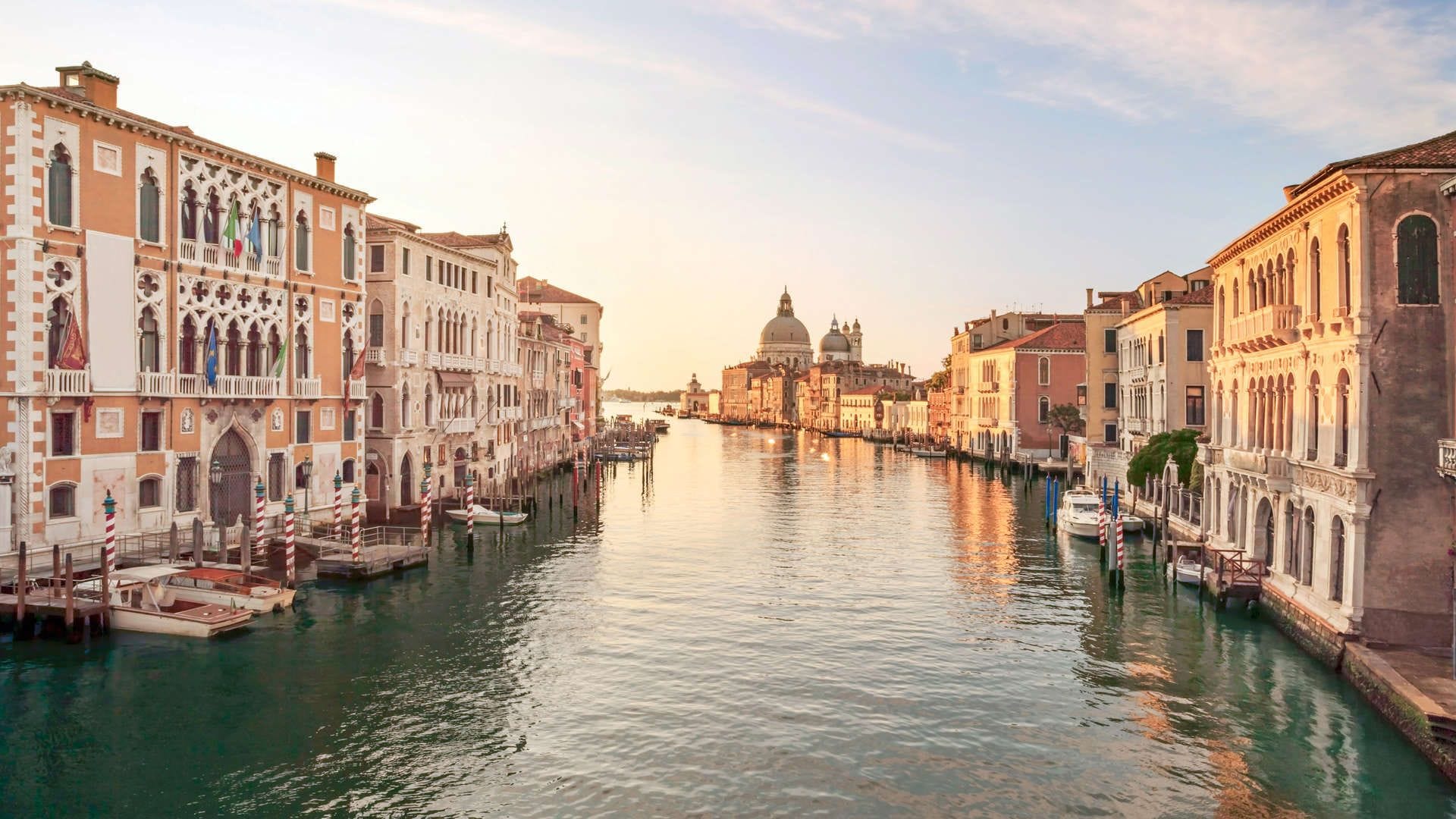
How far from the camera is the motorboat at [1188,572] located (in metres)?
25.8

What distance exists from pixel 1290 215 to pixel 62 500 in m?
27.3

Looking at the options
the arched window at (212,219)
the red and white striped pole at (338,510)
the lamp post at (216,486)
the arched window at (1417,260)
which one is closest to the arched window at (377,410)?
the red and white striped pole at (338,510)

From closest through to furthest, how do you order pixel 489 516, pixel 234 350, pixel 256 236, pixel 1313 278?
pixel 1313 278 < pixel 234 350 < pixel 256 236 < pixel 489 516

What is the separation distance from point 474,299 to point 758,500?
17.4 m

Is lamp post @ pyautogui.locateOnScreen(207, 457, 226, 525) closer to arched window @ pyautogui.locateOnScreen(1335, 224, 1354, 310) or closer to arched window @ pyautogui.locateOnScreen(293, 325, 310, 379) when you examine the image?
arched window @ pyautogui.locateOnScreen(293, 325, 310, 379)

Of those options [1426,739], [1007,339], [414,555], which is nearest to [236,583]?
[414,555]

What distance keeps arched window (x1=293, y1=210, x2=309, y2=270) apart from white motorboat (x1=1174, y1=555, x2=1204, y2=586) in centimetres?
2635

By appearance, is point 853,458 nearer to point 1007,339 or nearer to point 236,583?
point 1007,339

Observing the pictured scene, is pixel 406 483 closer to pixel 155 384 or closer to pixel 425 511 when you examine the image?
pixel 425 511

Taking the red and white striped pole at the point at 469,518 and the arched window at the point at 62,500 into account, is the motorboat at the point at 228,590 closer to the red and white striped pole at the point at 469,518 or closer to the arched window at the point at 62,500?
the arched window at the point at 62,500

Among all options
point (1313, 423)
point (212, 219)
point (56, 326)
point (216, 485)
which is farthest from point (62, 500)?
point (1313, 423)

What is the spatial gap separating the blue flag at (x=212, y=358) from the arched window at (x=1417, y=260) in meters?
26.6

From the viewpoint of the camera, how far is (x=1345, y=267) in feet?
59.8

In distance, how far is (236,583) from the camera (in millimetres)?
22109
